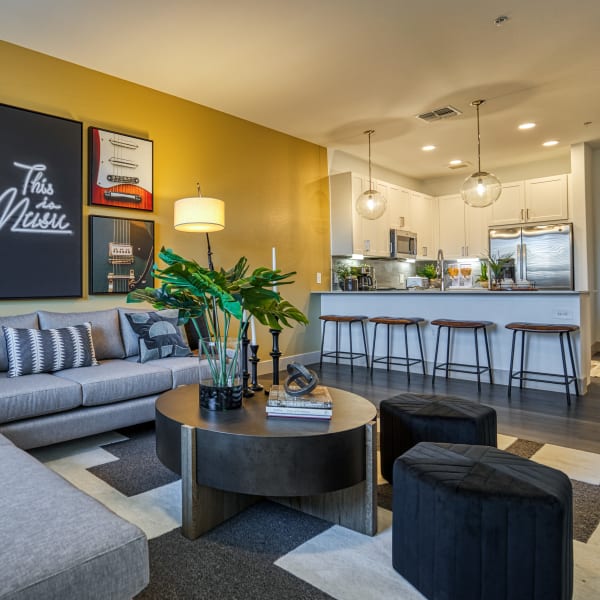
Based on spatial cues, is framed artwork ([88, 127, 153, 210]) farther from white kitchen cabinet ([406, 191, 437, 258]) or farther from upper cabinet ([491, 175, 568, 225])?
upper cabinet ([491, 175, 568, 225])

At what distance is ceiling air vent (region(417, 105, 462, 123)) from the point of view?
4.84 m

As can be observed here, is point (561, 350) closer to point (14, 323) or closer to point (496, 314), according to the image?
point (496, 314)

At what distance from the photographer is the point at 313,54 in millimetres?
3676

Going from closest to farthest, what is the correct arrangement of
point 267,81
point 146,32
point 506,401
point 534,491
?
1. point 534,491
2. point 146,32
3. point 506,401
4. point 267,81

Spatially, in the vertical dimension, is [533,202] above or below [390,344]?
above

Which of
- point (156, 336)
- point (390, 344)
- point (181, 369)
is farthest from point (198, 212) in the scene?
point (390, 344)

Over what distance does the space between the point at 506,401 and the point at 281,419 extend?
2.78m

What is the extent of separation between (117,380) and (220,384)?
1.18 m

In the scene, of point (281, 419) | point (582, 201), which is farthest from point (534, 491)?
point (582, 201)

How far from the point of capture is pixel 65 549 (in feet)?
3.15

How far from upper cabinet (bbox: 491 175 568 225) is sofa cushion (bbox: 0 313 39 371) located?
6.63 meters

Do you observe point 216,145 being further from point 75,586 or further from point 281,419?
point 75,586

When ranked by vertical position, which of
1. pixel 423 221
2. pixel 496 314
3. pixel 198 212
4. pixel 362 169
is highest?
pixel 362 169

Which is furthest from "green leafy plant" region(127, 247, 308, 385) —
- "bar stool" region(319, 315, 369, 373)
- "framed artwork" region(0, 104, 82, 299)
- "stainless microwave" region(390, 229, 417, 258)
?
"stainless microwave" region(390, 229, 417, 258)
